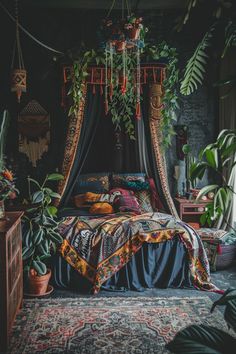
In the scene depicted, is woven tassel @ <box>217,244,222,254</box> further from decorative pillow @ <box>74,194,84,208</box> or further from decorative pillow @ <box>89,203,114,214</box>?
decorative pillow @ <box>74,194,84,208</box>

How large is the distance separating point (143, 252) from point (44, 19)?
362 centimetres

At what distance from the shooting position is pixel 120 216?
178 inches

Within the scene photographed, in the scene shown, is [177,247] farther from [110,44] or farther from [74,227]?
[110,44]

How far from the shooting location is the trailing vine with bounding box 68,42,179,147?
4.84m

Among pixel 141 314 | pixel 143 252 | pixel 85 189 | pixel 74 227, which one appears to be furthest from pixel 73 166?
pixel 141 314

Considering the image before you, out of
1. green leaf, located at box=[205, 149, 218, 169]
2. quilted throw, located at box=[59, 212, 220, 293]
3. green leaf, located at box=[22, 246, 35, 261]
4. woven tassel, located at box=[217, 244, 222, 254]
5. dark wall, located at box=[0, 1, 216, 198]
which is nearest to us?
green leaf, located at box=[205, 149, 218, 169]

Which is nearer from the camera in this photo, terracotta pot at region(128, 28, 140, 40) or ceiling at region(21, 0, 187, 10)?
terracotta pot at region(128, 28, 140, 40)

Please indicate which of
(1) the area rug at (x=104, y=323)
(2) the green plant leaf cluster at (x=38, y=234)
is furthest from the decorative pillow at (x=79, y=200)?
(1) the area rug at (x=104, y=323)

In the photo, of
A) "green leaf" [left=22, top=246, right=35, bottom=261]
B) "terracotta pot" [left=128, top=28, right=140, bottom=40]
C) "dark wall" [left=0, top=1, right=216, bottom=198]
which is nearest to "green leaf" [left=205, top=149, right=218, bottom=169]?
"terracotta pot" [left=128, top=28, right=140, bottom=40]

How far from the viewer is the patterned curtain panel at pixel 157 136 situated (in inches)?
200

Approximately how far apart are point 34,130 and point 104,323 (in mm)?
3199

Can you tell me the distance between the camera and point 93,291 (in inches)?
159

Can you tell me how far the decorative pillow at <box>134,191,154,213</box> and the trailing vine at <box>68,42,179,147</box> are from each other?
0.70 m

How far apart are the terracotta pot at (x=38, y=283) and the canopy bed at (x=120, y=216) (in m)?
0.23
